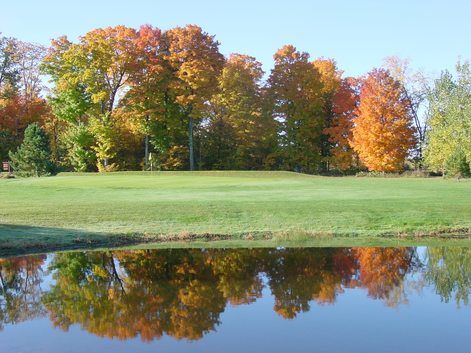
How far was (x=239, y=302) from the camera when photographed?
9125 mm

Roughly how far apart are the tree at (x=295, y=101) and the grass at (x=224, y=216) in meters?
28.8

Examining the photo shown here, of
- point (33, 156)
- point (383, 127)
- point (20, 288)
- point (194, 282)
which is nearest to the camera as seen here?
point (20, 288)

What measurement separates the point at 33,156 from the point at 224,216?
114 ft

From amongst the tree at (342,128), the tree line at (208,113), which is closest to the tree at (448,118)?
the tree line at (208,113)

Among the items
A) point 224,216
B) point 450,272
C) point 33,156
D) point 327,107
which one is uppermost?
point 327,107

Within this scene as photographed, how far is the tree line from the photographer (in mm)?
50906

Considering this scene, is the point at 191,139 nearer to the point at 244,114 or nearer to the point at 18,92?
the point at 244,114

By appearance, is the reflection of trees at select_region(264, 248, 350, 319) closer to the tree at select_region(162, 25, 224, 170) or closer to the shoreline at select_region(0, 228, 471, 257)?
the shoreline at select_region(0, 228, 471, 257)

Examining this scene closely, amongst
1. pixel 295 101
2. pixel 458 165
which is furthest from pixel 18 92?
pixel 458 165

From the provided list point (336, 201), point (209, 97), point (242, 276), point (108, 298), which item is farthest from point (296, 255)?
A: point (209, 97)

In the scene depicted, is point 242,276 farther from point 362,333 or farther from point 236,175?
point 236,175

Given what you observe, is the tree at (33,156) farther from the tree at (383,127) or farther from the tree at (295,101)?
the tree at (383,127)

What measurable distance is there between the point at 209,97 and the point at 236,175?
39.4ft

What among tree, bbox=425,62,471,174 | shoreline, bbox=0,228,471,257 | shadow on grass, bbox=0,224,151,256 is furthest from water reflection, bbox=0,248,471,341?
tree, bbox=425,62,471,174
